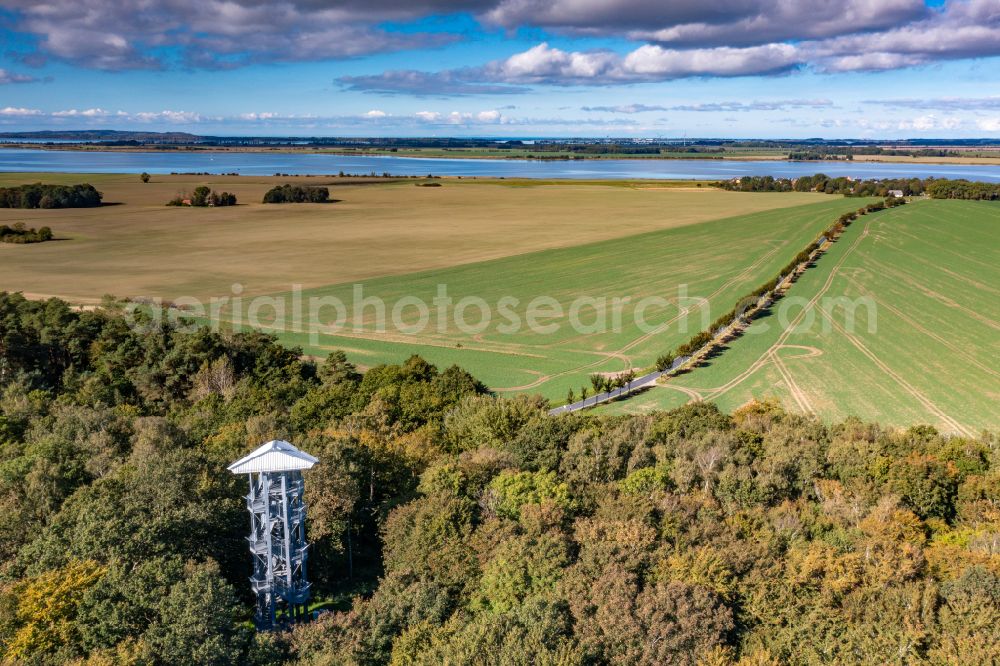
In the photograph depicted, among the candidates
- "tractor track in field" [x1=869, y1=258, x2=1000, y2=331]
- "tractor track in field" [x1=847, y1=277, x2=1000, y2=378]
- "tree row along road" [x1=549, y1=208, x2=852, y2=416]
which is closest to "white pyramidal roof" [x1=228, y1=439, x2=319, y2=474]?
"tree row along road" [x1=549, y1=208, x2=852, y2=416]

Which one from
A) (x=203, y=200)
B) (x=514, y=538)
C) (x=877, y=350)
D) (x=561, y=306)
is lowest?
(x=877, y=350)

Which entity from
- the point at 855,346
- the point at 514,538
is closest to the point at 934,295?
the point at 855,346

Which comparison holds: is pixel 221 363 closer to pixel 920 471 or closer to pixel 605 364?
pixel 605 364

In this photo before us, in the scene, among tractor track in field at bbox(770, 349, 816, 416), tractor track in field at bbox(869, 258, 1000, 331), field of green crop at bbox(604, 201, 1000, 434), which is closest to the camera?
tractor track in field at bbox(770, 349, 816, 416)

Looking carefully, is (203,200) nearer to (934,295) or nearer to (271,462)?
(934,295)

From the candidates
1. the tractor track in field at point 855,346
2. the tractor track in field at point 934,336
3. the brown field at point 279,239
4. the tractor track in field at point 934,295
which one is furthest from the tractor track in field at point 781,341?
the brown field at point 279,239

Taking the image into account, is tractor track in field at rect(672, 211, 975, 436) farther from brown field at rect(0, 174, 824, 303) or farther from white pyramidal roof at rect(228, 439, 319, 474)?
brown field at rect(0, 174, 824, 303)
